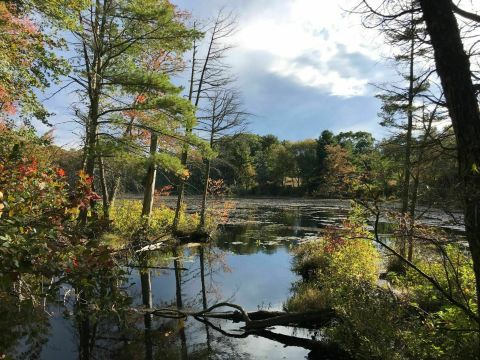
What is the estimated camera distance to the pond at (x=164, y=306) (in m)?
5.80

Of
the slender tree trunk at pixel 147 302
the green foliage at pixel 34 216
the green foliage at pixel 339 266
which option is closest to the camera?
the green foliage at pixel 34 216

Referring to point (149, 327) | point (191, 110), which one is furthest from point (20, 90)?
point (149, 327)

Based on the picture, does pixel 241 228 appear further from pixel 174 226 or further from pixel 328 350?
pixel 328 350

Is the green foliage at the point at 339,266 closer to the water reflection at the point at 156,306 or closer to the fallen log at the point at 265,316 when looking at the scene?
the fallen log at the point at 265,316

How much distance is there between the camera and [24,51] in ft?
29.2

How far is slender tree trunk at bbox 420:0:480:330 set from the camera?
10.5 ft

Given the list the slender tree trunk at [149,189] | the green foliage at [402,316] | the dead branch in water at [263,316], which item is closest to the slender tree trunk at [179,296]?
the dead branch in water at [263,316]

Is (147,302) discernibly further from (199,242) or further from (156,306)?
(199,242)

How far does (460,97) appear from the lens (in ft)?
10.8

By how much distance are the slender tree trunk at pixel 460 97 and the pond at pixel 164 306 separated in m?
3.16

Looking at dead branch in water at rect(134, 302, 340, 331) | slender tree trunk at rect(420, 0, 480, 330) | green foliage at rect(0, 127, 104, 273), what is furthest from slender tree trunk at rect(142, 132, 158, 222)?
slender tree trunk at rect(420, 0, 480, 330)

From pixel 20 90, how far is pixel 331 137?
52028 millimetres

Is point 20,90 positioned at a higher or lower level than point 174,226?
higher

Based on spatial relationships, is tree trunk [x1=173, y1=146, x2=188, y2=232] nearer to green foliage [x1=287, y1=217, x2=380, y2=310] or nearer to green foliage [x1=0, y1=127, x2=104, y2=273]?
green foliage [x1=287, y1=217, x2=380, y2=310]
